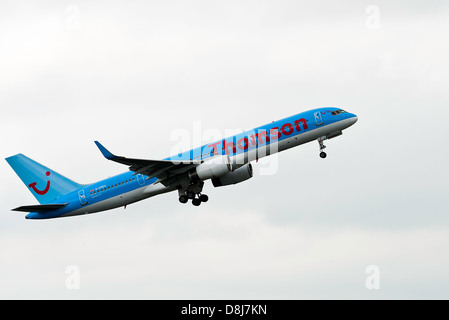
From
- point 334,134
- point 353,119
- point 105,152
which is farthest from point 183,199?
point 353,119

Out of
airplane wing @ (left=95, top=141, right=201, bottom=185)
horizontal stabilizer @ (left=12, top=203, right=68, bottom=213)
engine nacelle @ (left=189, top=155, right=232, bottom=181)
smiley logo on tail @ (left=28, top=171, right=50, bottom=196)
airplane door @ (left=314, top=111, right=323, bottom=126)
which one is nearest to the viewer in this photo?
airplane wing @ (left=95, top=141, right=201, bottom=185)

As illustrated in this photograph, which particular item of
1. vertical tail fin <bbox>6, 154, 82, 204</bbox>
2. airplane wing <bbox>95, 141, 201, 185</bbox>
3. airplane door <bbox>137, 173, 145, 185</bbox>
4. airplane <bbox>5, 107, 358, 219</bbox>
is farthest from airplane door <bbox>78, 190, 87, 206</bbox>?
airplane wing <bbox>95, 141, 201, 185</bbox>

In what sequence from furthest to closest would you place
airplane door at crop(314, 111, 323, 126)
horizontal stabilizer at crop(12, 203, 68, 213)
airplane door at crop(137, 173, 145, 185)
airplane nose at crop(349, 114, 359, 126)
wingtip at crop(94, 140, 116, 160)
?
horizontal stabilizer at crop(12, 203, 68, 213), airplane door at crop(137, 173, 145, 185), airplane nose at crop(349, 114, 359, 126), airplane door at crop(314, 111, 323, 126), wingtip at crop(94, 140, 116, 160)

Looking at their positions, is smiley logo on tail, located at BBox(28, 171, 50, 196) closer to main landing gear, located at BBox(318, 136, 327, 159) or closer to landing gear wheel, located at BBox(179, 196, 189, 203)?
landing gear wheel, located at BBox(179, 196, 189, 203)

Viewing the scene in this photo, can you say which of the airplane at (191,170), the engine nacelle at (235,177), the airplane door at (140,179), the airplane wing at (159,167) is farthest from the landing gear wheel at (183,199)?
the airplane door at (140,179)

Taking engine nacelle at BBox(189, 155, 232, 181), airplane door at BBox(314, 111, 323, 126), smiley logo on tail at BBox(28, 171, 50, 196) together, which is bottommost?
engine nacelle at BBox(189, 155, 232, 181)

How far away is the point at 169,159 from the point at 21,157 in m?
16.5

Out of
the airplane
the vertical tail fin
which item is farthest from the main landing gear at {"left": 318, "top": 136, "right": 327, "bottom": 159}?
the vertical tail fin

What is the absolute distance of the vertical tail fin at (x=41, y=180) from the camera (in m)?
79.9

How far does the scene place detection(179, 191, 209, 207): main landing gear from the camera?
246 feet

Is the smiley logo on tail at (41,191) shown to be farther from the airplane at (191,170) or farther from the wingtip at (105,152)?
the wingtip at (105,152)

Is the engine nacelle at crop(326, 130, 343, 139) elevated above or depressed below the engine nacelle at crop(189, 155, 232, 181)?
above

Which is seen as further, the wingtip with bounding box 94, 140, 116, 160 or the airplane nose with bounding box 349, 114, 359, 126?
the airplane nose with bounding box 349, 114, 359, 126

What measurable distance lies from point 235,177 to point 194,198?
4070 millimetres
